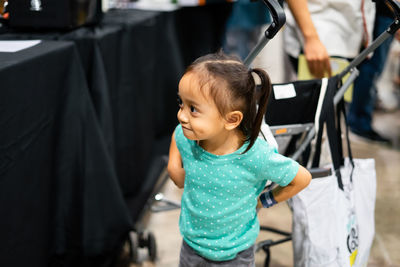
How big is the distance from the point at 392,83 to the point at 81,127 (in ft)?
11.1

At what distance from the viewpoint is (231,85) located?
1076 millimetres

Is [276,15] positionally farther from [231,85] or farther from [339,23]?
[339,23]

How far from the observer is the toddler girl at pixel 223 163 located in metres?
1.08

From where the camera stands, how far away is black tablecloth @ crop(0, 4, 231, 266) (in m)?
1.39

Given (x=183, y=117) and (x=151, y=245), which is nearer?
(x=183, y=117)

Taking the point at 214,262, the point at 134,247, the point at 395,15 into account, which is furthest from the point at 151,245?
the point at 395,15

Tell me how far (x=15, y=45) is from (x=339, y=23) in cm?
109

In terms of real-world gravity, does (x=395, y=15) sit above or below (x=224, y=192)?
above

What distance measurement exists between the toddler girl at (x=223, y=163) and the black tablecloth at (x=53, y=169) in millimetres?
436

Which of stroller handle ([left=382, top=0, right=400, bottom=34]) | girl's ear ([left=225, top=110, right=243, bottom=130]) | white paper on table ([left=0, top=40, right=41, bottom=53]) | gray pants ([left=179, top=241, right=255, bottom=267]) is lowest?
gray pants ([left=179, top=241, right=255, bottom=267])

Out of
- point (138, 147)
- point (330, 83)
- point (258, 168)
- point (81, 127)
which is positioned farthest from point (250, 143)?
point (138, 147)

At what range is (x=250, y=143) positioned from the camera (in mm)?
1142

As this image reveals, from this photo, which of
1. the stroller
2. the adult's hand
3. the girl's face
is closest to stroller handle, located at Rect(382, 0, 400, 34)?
the stroller

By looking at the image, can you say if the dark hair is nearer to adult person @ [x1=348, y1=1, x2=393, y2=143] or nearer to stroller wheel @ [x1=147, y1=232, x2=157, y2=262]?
stroller wheel @ [x1=147, y1=232, x2=157, y2=262]
